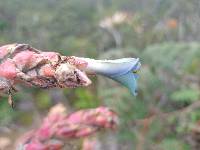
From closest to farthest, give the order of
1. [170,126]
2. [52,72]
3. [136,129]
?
[52,72], [136,129], [170,126]

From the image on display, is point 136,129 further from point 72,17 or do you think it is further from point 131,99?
point 72,17

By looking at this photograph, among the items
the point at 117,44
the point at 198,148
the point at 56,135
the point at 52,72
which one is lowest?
the point at 198,148

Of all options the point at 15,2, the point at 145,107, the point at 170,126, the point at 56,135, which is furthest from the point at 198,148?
the point at 15,2

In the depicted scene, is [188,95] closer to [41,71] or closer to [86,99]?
[86,99]

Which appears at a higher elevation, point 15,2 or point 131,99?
point 15,2

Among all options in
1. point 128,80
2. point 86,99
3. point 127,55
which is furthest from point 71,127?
point 86,99

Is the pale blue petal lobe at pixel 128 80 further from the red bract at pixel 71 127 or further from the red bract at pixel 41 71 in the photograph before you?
the red bract at pixel 71 127

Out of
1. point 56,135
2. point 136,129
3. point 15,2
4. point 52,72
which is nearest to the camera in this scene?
point 52,72
